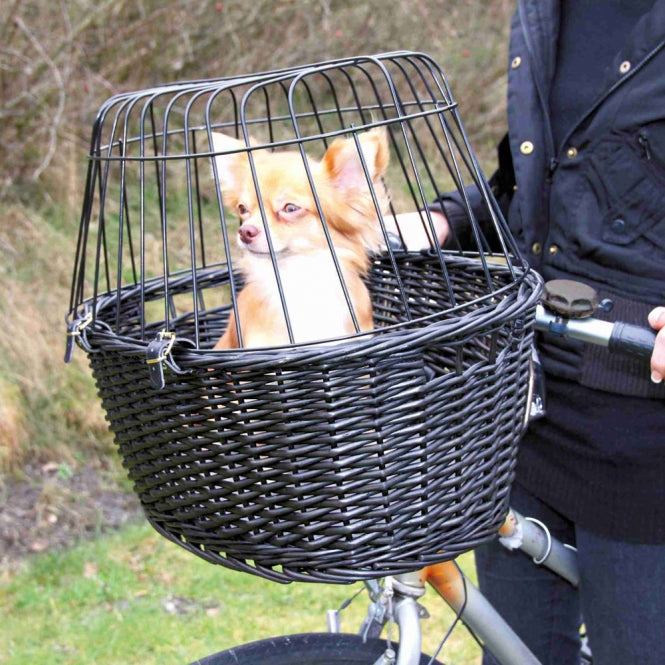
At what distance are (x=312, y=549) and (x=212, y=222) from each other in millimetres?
4851

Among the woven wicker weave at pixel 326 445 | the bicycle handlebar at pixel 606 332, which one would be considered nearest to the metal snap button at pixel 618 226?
the bicycle handlebar at pixel 606 332

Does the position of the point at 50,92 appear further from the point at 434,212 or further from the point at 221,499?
the point at 221,499

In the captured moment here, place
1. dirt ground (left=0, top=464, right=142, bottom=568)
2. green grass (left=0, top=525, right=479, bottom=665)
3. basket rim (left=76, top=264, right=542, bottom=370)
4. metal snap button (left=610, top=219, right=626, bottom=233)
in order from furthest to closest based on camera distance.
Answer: dirt ground (left=0, top=464, right=142, bottom=568) → green grass (left=0, top=525, right=479, bottom=665) → metal snap button (left=610, top=219, right=626, bottom=233) → basket rim (left=76, top=264, right=542, bottom=370)

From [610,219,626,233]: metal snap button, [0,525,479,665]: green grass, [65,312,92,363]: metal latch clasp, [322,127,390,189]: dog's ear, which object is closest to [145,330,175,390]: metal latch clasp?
[65,312,92,363]: metal latch clasp

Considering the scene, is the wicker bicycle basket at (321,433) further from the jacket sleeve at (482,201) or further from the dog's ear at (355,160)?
the jacket sleeve at (482,201)

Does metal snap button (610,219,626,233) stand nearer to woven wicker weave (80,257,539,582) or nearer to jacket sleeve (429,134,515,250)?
jacket sleeve (429,134,515,250)

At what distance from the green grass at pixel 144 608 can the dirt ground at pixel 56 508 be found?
93 mm

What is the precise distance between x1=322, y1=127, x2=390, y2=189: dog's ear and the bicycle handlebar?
526mm

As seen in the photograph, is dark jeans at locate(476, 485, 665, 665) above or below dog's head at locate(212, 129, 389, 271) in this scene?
below

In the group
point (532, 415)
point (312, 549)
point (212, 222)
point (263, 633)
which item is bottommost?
point (263, 633)

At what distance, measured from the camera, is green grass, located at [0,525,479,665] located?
2982 mm

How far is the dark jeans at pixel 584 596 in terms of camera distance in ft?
5.30

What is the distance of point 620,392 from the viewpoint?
1625mm

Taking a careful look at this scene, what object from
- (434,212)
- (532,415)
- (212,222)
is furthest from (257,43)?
(532,415)
